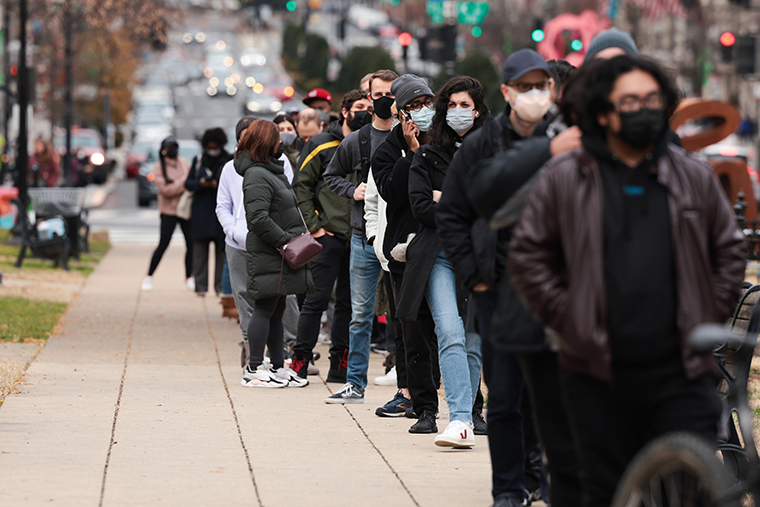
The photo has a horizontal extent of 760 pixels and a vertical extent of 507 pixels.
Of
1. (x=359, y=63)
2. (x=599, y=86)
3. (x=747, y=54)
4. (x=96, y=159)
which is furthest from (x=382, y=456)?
(x=359, y=63)

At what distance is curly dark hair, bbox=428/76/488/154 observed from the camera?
6676mm

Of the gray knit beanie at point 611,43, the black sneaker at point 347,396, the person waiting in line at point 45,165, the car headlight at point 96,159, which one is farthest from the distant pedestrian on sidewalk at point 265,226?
the car headlight at point 96,159

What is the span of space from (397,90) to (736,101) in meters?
62.1

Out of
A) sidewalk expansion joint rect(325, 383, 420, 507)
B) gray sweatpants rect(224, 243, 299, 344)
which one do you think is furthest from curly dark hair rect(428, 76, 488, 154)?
gray sweatpants rect(224, 243, 299, 344)

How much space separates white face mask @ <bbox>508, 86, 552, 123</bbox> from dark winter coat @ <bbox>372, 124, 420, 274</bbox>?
1794mm

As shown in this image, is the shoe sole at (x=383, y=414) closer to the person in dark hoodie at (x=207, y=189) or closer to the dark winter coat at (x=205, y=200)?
the person in dark hoodie at (x=207, y=189)

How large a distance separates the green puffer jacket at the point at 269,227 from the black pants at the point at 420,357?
1.32 m

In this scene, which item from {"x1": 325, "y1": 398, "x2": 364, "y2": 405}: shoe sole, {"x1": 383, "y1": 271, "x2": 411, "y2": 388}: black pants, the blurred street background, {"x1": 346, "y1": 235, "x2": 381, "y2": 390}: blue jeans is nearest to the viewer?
{"x1": 383, "y1": 271, "x2": 411, "y2": 388}: black pants

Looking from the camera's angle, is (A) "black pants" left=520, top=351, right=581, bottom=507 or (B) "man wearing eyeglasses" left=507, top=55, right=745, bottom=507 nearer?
(B) "man wearing eyeglasses" left=507, top=55, right=745, bottom=507

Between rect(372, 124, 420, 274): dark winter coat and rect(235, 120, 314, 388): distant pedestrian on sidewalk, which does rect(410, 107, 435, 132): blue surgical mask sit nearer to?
rect(372, 124, 420, 274): dark winter coat

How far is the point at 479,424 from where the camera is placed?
24.5ft

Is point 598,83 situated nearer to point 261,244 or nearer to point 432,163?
point 432,163

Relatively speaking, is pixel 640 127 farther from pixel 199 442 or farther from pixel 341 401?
pixel 341 401

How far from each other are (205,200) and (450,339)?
24.4ft
